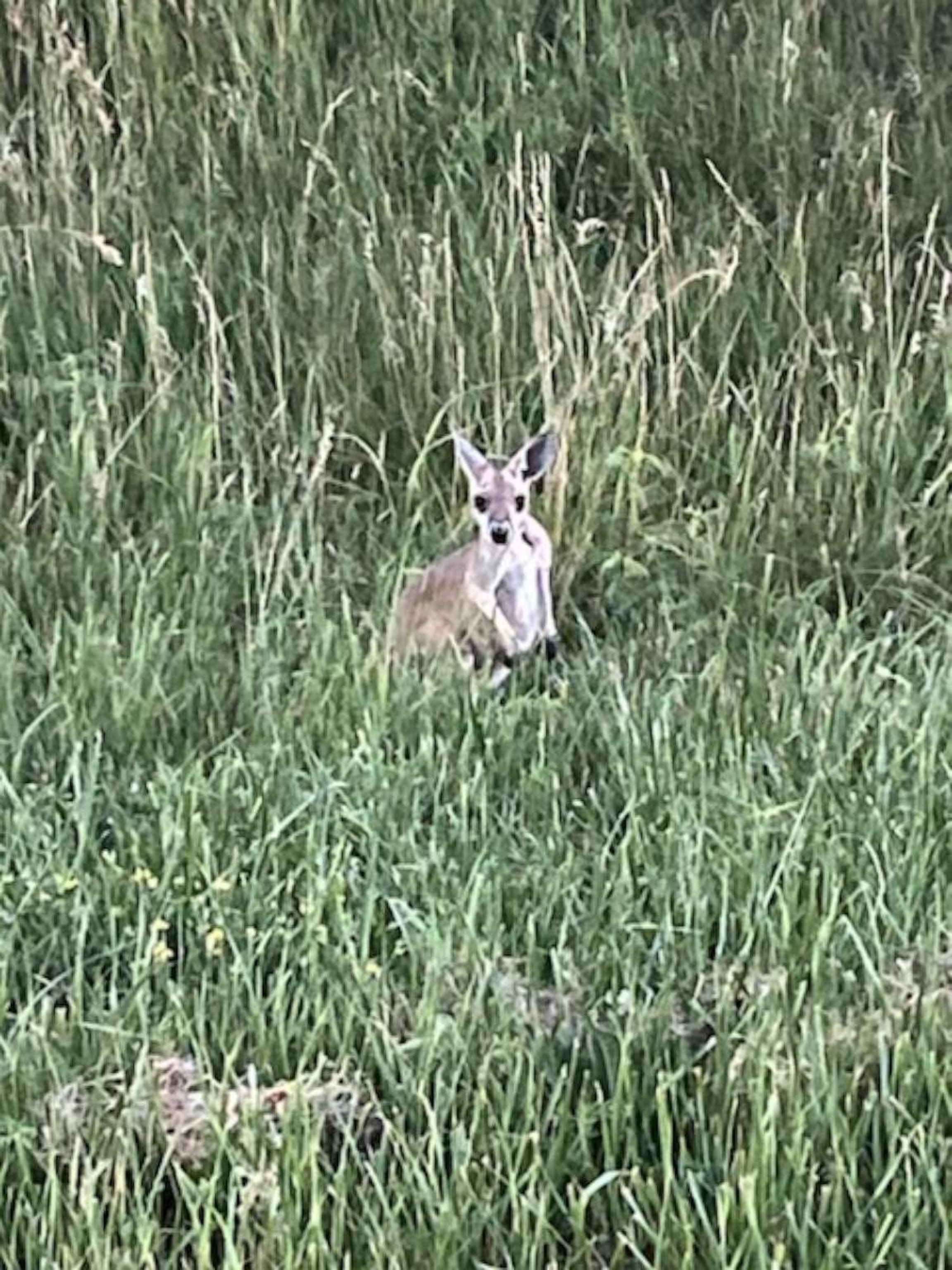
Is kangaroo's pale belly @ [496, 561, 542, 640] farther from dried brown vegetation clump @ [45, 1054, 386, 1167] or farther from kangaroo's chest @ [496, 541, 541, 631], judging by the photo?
dried brown vegetation clump @ [45, 1054, 386, 1167]

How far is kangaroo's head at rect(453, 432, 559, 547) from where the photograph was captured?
4555 mm

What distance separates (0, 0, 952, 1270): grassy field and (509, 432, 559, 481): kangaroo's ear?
0.26 m

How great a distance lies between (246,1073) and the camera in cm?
291

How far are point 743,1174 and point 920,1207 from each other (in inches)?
8.9

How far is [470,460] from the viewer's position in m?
4.64

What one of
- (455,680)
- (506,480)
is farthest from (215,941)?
(506,480)

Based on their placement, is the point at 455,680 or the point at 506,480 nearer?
the point at 455,680

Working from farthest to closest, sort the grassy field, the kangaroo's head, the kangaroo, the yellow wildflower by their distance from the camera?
the kangaroo's head < the kangaroo < the yellow wildflower < the grassy field

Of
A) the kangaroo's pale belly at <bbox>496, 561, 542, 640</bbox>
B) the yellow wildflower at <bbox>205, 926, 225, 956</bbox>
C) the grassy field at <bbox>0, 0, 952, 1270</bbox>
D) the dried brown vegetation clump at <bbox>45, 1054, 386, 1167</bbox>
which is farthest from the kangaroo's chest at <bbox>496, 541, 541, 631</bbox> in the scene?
the dried brown vegetation clump at <bbox>45, 1054, 386, 1167</bbox>

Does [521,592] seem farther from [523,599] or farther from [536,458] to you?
[536,458]

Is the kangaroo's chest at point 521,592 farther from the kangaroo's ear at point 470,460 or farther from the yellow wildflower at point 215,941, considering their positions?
the yellow wildflower at point 215,941

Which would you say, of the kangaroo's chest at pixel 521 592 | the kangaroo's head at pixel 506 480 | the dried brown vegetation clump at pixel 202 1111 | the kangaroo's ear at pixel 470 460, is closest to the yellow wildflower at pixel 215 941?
the dried brown vegetation clump at pixel 202 1111

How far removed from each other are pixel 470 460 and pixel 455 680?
72 cm

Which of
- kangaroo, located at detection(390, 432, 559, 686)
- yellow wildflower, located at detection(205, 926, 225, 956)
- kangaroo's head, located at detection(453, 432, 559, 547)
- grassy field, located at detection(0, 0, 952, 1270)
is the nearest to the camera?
grassy field, located at detection(0, 0, 952, 1270)
